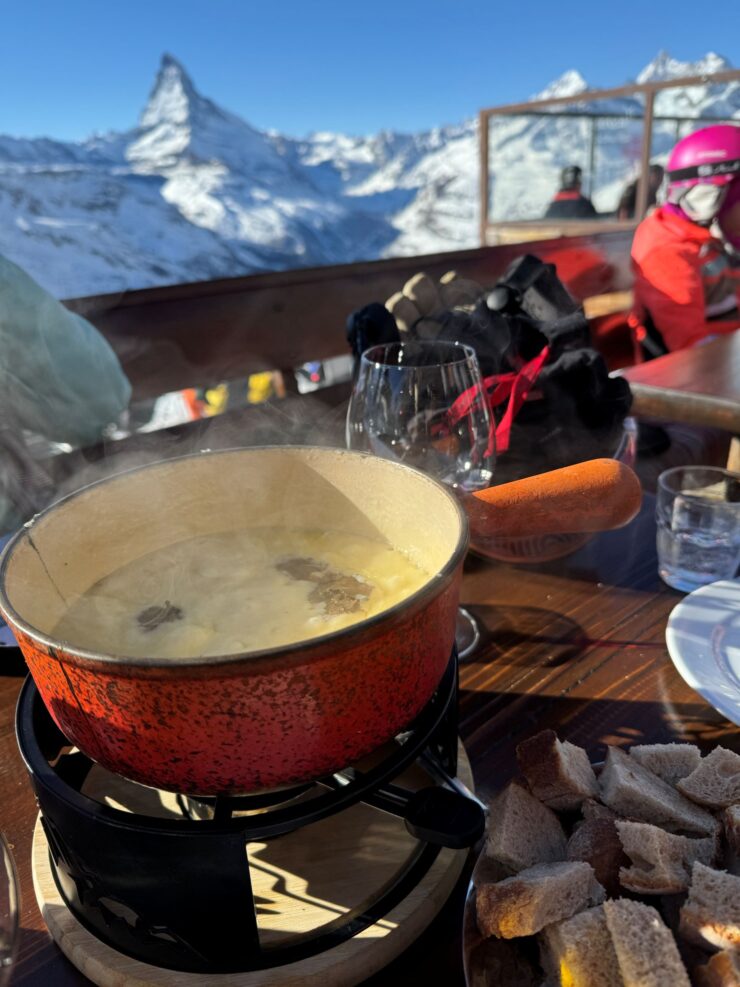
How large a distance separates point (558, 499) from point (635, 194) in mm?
9351

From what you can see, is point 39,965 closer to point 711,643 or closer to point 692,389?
point 711,643

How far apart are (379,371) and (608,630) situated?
0.57 meters

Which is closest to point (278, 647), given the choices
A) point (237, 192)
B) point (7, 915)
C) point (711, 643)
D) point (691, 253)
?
point (7, 915)

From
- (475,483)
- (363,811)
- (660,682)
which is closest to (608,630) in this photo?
(660,682)

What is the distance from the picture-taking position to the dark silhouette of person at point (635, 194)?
25.9 ft

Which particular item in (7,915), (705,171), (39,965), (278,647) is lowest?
(39,965)

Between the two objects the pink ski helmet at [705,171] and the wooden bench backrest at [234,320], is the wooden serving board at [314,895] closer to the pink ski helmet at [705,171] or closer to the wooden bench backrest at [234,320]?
the wooden bench backrest at [234,320]

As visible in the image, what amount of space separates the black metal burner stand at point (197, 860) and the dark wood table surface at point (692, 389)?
171 centimetres

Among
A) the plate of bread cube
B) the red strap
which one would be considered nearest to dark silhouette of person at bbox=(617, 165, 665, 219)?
the red strap

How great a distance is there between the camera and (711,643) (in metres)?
0.95

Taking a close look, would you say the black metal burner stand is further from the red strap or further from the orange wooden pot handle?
the red strap

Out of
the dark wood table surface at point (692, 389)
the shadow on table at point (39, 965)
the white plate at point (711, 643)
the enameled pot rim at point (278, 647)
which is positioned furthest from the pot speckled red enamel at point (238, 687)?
the dark wood table surface at point (692, 389)

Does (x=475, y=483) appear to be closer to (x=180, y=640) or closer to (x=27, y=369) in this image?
(x=180, y=640)

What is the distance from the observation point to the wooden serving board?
2.07 ft
